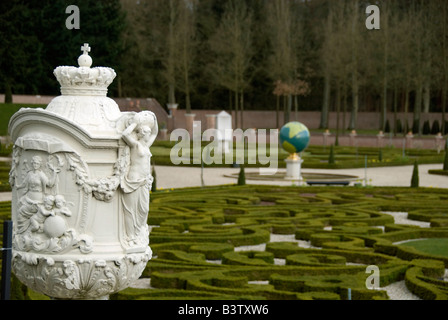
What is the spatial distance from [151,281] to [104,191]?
4.49 m

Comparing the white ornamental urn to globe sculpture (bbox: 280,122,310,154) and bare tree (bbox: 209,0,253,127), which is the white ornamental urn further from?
bare tree (bbox: 209,0,253,127)

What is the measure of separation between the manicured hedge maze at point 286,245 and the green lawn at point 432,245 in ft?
0.79

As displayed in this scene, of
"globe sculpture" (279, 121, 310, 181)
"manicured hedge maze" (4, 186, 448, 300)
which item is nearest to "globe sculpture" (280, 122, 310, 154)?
"globe sculpture" (279, 121, 310, 181)

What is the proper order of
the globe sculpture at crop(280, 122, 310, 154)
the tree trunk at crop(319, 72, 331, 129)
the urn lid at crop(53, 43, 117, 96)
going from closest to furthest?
the urn lid at crop(53, 43, 117, 96)
the globe sculpture at crop(280, 122, 310, 154)
the tree trunk at crop(319, 72, 331, 129)

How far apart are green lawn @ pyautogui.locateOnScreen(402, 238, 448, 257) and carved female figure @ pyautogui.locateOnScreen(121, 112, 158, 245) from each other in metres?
7.31

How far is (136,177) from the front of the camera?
4.80 m

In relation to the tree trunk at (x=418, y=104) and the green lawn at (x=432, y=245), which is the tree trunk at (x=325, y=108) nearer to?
the tree trunk at (x=418, y=104)

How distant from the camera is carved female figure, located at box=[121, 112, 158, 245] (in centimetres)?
479

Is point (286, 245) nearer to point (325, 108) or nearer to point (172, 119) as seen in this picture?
point (172, 119)

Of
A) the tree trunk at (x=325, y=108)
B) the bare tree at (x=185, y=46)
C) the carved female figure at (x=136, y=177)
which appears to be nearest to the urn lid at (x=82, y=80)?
the carved female figure at (x=136, y=177)

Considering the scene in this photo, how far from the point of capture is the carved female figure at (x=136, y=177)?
15.7 feet

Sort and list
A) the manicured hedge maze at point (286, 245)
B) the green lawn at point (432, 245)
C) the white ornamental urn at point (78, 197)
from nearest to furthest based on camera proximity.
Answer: the white ornamental urn at point (78, 197) < the manicured hedge maze at point (286, 245) < the green lawn at point (432, 245)

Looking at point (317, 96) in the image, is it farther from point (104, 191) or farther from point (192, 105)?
point (104, 191)
